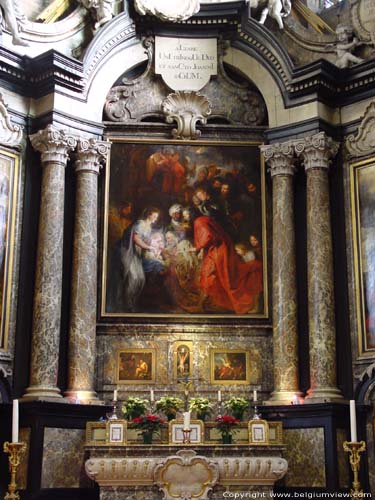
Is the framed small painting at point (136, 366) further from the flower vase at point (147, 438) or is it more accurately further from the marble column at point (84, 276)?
the flower vase at point (147, 438)

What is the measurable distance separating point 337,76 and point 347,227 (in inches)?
115

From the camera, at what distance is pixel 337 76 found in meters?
16.7

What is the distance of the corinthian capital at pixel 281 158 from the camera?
16562mm

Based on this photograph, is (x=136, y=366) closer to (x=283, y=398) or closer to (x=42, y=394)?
(x=42, y=394)

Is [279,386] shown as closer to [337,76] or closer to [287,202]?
[287,202]

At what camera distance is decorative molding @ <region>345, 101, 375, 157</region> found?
16.3m

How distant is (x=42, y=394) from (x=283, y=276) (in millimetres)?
4820

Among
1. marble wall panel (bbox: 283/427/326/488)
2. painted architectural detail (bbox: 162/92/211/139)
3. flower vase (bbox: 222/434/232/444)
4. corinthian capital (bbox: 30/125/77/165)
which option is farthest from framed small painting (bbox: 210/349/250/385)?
corinthian capital (bbox: 30/125/77/165)

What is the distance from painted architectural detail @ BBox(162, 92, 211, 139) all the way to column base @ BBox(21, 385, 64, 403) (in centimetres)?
553

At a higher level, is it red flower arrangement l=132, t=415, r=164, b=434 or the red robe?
the red robe

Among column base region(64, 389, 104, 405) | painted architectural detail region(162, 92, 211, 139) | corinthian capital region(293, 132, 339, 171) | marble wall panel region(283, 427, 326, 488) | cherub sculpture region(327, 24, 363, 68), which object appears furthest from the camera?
painted architectural detail region(162, 92, 211, 139)

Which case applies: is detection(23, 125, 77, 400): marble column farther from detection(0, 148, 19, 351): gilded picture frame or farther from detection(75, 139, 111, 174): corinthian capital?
detection(0, 148, 19, 351): gilded picture frame

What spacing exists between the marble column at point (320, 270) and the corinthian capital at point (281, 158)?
0.55ft

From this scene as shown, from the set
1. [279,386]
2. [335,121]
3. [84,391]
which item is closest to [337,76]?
[335,121]
